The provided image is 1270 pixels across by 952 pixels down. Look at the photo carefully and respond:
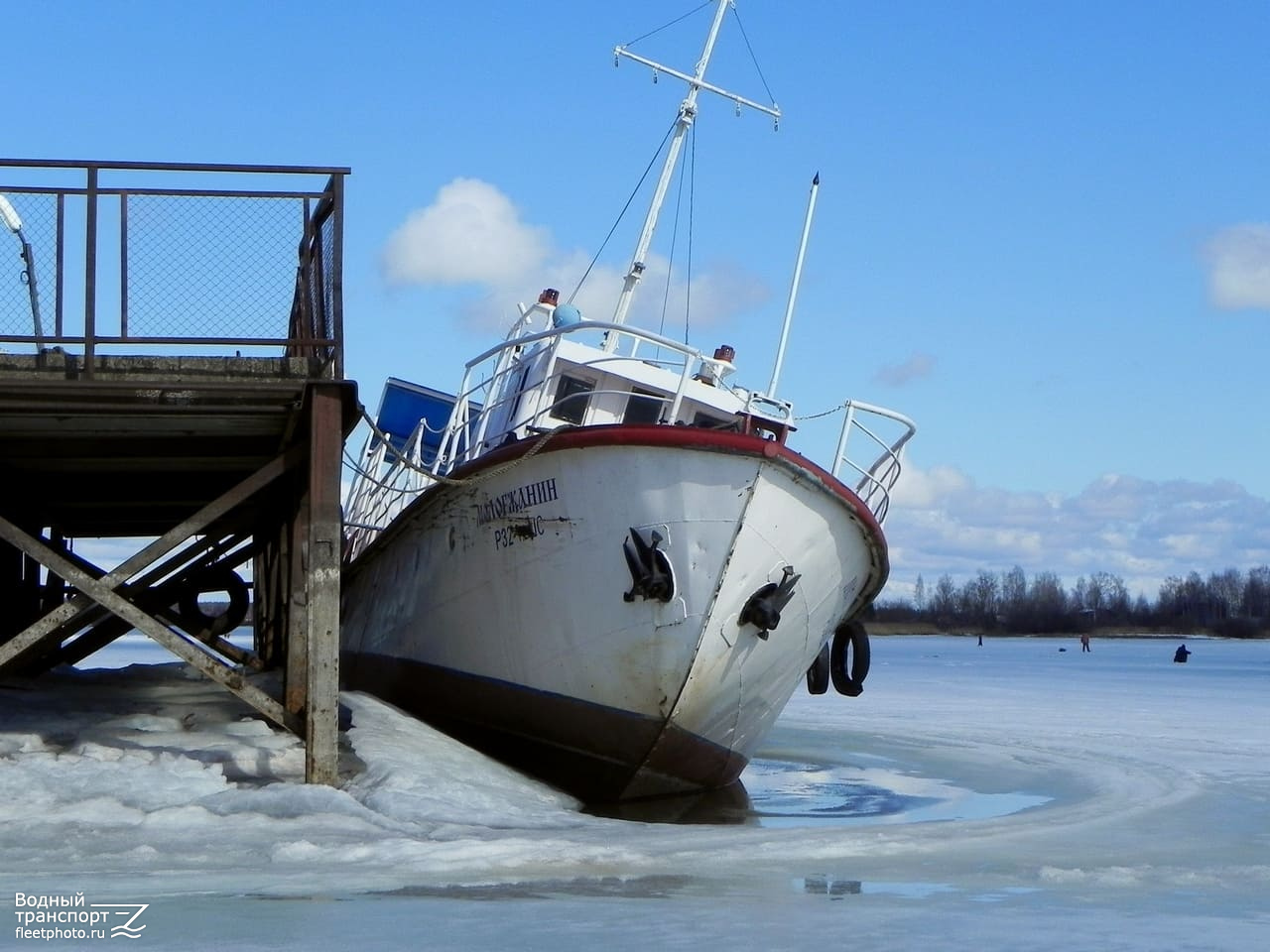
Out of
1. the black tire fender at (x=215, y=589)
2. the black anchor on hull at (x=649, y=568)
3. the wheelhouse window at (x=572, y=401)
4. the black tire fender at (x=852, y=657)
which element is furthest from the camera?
the black tire fender at (x=215, y=589)

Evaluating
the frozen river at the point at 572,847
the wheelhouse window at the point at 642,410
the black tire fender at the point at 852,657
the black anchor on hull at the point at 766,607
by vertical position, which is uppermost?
the wheelhouse window at the point at 642,410

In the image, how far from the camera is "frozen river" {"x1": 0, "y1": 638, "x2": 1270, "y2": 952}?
18.7ft

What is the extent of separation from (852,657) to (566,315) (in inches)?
146

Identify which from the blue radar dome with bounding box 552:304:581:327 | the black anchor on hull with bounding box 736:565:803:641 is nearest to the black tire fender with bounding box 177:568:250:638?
the blue radar dome with bounding box 552:304:581:327

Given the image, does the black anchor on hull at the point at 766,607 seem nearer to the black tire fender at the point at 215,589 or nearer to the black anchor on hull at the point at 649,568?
the black anchor on hull at the point at 649,568

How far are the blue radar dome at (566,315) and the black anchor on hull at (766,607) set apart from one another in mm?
3321

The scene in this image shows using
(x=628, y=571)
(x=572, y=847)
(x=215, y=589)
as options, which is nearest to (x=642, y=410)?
(x=628, y=571)

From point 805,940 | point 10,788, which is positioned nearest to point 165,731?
point 10,788

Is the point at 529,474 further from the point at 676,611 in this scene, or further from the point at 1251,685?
the point at 1251,685

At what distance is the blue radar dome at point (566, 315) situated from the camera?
1239cm

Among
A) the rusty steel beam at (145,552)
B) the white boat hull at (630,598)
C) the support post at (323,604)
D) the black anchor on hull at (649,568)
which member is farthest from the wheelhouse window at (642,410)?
the support post at (323,604)

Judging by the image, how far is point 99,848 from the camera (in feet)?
23.9

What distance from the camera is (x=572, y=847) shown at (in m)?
7.49

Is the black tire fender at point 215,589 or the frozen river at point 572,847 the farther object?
the black tire fender at point 215,589
